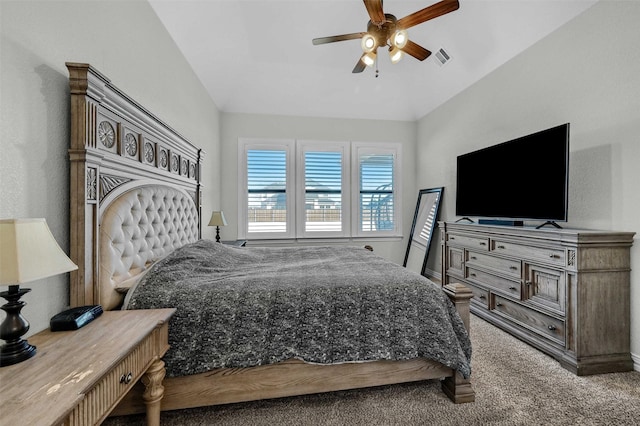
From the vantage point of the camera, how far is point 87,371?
2.91 feet

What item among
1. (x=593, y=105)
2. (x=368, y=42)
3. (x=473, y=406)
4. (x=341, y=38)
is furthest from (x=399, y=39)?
(x=473, y=406)

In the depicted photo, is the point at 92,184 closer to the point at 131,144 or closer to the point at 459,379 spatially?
the point at 131,144

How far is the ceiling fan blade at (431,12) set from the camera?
80.7 inches

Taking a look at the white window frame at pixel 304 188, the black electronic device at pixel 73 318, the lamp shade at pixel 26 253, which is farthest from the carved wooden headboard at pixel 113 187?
the white window frame at pixel 304 188

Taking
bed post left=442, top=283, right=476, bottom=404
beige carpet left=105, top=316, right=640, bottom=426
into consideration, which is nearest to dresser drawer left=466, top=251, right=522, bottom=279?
beige carpet left=105, top=316, right=640, bottom=426

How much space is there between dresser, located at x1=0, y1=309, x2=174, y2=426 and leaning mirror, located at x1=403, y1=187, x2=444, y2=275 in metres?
4.05

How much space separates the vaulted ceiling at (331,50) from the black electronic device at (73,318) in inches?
98.7

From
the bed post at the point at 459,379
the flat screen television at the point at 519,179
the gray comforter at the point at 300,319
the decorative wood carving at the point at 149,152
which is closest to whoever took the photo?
the gray comforter at the point at 300,319

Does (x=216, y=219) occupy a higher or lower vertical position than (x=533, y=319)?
higher

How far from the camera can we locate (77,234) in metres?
1.43

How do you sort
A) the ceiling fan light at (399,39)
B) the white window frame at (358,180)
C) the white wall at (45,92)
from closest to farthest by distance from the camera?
the white wall at (45,92) → the ceiling fan light at (399,39) → the white window frame at (358,180)

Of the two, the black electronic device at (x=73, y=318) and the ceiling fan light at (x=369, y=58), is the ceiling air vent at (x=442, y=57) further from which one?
the black electronic device at (x=73, y=318)

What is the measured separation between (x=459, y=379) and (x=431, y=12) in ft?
8.63

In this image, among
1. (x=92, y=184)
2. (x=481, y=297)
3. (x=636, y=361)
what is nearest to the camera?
(x=92, y=184)
